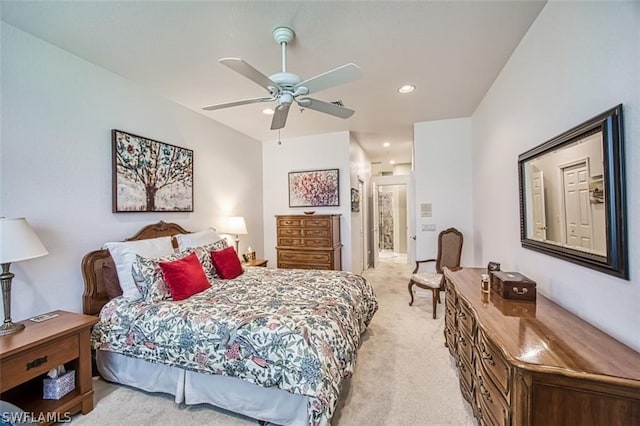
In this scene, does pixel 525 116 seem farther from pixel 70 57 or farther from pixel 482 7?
pixel 70 57

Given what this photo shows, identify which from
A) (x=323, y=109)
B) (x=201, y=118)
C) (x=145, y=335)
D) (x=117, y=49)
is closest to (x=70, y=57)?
(x=117, y=49)

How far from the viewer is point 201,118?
374cm

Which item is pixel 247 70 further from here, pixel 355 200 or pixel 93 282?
pixel 355 200

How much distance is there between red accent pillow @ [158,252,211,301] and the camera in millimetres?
2266

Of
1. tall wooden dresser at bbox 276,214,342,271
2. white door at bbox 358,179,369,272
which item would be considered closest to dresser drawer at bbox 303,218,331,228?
tall wooden dresser at bbox 276,214,342,271

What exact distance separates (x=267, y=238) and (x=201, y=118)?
2389 millimetres

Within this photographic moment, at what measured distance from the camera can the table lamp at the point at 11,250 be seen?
5.59 feet

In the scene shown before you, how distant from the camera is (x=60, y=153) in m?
2.27

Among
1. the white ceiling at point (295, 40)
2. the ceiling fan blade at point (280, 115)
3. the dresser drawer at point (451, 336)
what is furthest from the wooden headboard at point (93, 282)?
the dresser drawer at point (451, 336)

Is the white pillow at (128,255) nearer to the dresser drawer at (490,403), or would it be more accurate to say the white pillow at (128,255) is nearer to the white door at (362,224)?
the dresser drawer at (490,403)

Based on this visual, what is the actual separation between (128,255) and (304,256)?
8.34ft

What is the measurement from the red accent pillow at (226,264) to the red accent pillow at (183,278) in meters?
0.40

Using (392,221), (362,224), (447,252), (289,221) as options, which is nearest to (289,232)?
(289,221)

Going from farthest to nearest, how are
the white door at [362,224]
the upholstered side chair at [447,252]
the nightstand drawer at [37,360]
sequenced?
1. the white door at [362,224]
2. the upholstered side chair at [447,252]
3. the nightstand drawer at [37,360]
